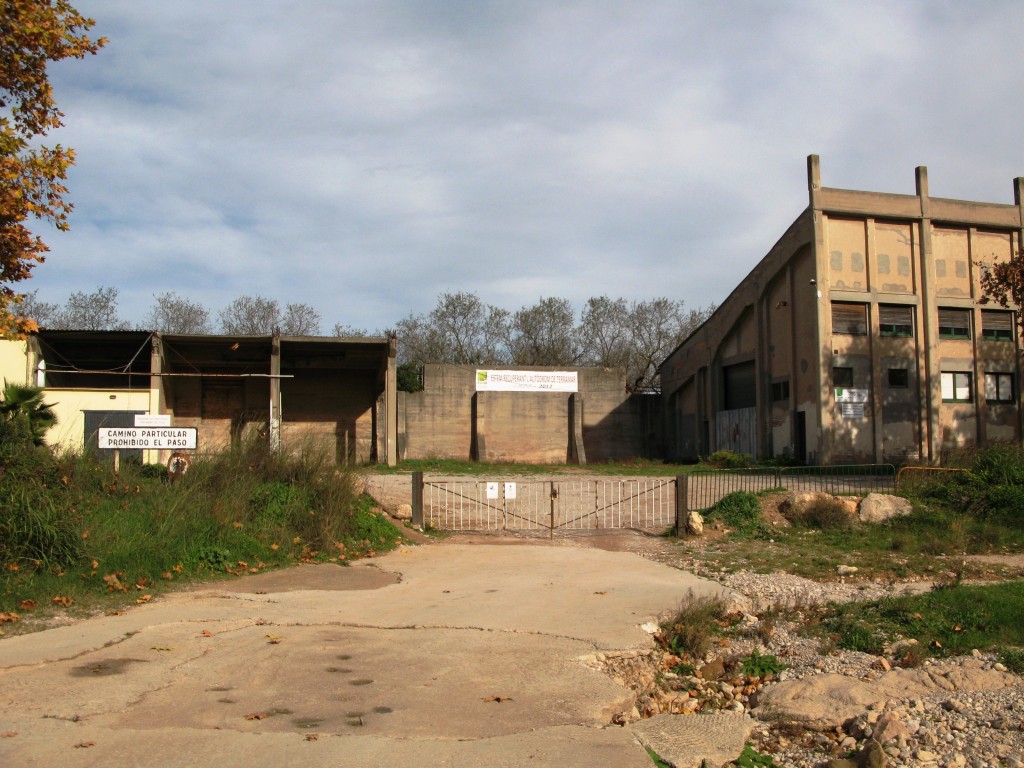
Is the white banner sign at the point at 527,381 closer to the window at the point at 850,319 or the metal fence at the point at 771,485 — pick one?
the window at the point at 850,319

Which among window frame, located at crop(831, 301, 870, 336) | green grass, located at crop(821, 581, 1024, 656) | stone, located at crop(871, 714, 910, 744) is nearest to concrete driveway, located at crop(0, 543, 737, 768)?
stone, located at crop(871, 714, 910, 744)

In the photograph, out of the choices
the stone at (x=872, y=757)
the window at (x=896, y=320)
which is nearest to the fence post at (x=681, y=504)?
the stone at (x=872, y=757)

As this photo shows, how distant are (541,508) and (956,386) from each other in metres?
24.5

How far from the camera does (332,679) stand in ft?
22.8

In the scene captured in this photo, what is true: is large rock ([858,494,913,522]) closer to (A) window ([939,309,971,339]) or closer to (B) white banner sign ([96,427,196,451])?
(B) white banner sign ([96,427,196,451])

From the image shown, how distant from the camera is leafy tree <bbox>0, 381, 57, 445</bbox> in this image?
13.1 m

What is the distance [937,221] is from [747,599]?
30977mm

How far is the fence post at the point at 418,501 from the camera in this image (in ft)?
55.5

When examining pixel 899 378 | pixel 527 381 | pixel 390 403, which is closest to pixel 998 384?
pixel 899 378

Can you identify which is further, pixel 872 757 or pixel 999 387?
pixel 999 387

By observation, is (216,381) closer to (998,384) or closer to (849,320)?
(849,320)

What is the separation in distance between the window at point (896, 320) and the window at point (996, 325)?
382 centimetres

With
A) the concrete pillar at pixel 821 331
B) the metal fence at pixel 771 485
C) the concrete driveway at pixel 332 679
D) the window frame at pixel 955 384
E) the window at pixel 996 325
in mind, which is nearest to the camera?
the concrete driveway at pixel 332 679

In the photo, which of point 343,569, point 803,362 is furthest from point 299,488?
point 803,362
